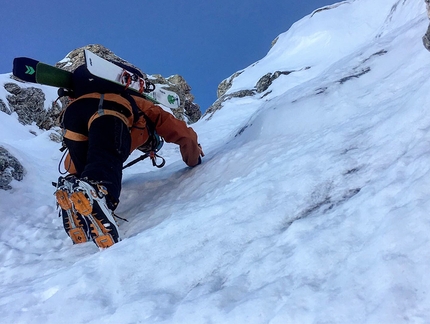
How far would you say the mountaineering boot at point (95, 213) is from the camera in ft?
9.59

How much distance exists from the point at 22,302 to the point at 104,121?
2096 millimetres

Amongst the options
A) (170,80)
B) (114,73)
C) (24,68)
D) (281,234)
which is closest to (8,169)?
(24,68)

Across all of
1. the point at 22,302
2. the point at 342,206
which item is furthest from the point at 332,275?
the point at 22,302

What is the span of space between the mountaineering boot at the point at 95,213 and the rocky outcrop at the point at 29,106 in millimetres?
23753

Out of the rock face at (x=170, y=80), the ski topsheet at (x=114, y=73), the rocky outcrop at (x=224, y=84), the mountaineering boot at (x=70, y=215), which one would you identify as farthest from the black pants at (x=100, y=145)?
the rocky outcrop at (x=224, y=84)

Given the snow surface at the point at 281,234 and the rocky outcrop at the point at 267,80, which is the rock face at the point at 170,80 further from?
the snow surface at the point at 281,234

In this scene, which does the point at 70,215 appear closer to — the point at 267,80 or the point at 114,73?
the point at 114,73

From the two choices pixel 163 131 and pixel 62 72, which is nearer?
pixel 62 72

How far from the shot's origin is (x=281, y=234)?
208cm

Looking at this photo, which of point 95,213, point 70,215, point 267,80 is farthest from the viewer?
point 267,80

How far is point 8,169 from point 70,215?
7.78ft

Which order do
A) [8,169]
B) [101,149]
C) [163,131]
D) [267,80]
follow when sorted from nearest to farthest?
[101,149] → [163,131] → [8,169] → [267,80]

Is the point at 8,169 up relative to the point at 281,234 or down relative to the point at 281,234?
up

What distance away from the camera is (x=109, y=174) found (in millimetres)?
3406
